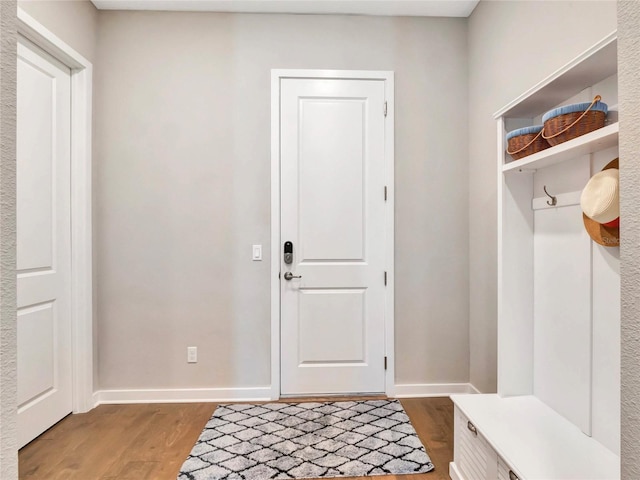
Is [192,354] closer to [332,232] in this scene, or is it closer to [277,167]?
[332,232]

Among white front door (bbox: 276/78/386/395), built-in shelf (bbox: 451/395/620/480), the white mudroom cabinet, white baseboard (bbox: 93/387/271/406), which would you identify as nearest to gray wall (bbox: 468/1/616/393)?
the white mudroom cabinet

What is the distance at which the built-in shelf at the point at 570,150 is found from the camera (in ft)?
3.90

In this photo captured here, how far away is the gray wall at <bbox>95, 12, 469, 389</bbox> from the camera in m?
2.72

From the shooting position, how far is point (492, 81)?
247cm

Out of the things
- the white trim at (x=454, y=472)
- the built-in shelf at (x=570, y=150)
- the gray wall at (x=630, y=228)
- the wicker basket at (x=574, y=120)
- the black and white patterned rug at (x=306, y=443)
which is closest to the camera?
the gray wall at (x=630, y=228)

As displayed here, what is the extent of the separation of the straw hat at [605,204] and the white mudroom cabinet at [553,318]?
78mm

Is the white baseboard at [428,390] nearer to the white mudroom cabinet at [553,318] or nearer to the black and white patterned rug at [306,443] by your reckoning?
the black and white patterned rug at [306,443]

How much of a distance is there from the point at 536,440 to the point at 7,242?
1772mm

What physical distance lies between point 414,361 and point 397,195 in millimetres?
1247

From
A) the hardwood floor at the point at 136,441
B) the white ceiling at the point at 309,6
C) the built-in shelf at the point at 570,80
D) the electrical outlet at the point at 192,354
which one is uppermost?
the white ceiling at the point at 309,6

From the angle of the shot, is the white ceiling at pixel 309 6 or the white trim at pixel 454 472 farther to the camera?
the white ceiling at pixel 309 6

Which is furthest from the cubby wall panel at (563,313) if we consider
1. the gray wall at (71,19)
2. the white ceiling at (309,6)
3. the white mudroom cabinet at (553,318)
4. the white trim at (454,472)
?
the gray wall at (71,19)

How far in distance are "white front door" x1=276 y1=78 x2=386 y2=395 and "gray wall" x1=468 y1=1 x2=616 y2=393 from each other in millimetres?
665

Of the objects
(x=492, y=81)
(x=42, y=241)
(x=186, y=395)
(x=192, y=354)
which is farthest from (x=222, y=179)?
(x=492, y=81)
